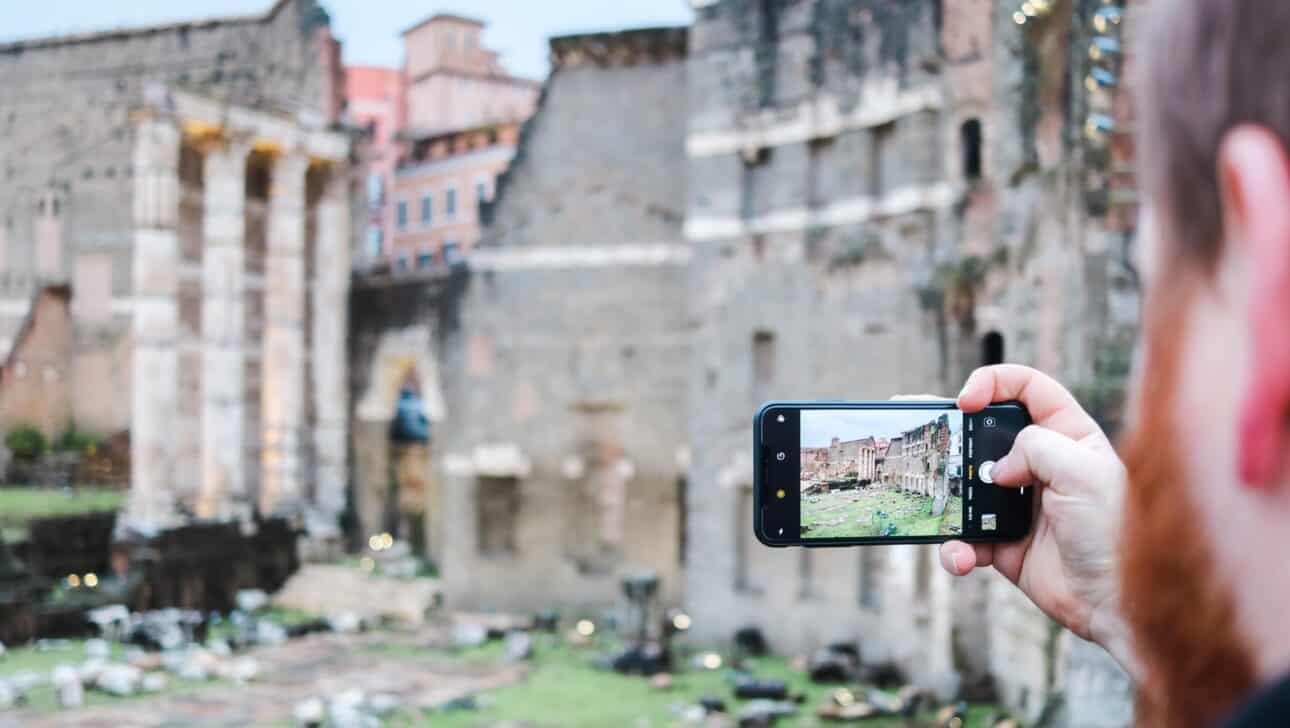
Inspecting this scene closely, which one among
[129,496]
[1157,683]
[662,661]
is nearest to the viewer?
[1157,683]

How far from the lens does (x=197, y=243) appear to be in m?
26.9

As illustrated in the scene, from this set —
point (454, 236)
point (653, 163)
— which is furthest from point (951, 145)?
point (454, 236)

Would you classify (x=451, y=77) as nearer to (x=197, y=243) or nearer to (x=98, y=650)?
(x=197, y=243)

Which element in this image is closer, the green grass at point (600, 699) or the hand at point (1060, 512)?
the hand at point (1060, 512)

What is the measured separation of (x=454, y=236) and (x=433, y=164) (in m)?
2.06

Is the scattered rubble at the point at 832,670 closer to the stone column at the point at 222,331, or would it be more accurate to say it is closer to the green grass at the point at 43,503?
the stone column at the point at 222,331

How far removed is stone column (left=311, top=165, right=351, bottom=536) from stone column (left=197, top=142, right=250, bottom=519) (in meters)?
1.66

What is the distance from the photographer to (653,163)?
23.0 metres

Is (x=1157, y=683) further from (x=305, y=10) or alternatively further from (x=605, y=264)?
(x=305, y=10)

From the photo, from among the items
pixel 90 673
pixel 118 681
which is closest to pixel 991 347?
pixel 118 681

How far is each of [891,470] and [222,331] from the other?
2536 centimetres

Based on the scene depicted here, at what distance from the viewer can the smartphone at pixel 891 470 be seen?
2.40m

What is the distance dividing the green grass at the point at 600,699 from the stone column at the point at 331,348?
→ 8.57m

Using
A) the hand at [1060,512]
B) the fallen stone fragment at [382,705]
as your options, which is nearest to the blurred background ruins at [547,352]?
the fallen stone fragment at [382,705]
